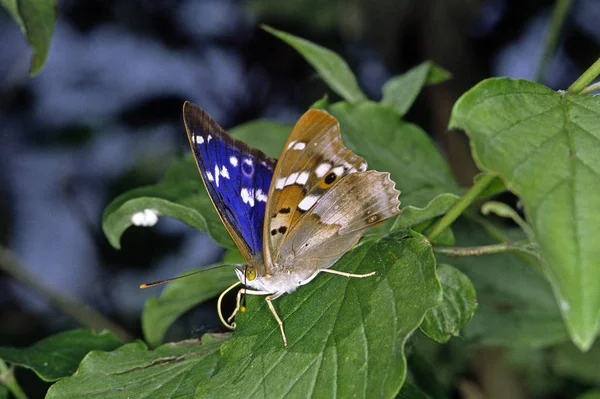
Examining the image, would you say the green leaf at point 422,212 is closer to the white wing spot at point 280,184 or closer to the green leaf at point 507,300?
the white wing spot at point 280,184

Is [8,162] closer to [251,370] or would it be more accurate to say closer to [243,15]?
[243,15]

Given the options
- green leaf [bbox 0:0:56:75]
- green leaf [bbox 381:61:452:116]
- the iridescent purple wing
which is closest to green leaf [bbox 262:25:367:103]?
green leaf [bbox 381:61:452:116]

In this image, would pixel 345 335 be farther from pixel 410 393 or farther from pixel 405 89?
pixel 405 89

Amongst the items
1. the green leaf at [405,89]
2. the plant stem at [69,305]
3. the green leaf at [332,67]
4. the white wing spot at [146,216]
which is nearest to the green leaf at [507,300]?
the green leaf at [405,89]

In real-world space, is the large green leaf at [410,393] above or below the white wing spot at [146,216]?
below

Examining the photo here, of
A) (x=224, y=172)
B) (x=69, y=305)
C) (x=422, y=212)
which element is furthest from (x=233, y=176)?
(x=69, y=305)

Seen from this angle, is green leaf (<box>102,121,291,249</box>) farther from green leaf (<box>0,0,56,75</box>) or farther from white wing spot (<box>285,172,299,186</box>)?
green leaf (<box>0,0,56,75</box>)
